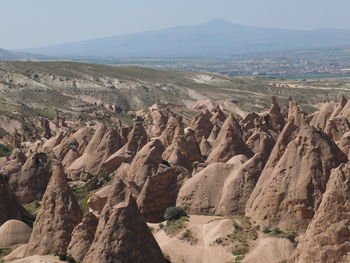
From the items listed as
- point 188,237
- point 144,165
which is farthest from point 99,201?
point 188,237

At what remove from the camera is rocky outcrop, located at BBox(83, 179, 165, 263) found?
75.1ft

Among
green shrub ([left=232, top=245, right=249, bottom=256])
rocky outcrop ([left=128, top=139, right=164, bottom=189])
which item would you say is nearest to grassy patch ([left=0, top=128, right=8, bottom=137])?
rocky outcrop ([left=128, top=139, right=164, bottom=189])

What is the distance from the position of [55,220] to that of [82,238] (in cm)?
288

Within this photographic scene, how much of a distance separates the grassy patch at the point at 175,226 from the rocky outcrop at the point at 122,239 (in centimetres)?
539

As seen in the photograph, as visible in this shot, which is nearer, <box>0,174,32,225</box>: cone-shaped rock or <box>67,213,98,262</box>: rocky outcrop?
<box>67,213,98,262</box>: rocky outcrop

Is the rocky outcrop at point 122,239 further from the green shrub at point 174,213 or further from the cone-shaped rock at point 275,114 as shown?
the cone-shaped rock at point 275,114

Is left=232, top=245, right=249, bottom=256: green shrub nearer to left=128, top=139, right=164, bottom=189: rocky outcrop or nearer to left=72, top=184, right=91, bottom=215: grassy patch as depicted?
left=128, top=139, right=164, bottom=189: rocky outcrop

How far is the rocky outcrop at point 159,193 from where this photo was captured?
113ft

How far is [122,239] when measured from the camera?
23.1 meters

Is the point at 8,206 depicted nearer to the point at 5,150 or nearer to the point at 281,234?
the point at 281,234

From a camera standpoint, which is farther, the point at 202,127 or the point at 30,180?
the point at 202,127

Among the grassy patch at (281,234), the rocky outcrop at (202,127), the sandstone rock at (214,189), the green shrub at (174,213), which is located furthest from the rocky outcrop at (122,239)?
the rocky outcrop at (202,127)

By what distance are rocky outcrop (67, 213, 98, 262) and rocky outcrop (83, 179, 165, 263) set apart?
70.0 inches

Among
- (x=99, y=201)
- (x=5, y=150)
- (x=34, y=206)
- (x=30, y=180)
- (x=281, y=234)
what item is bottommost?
(x=5, y=150)
